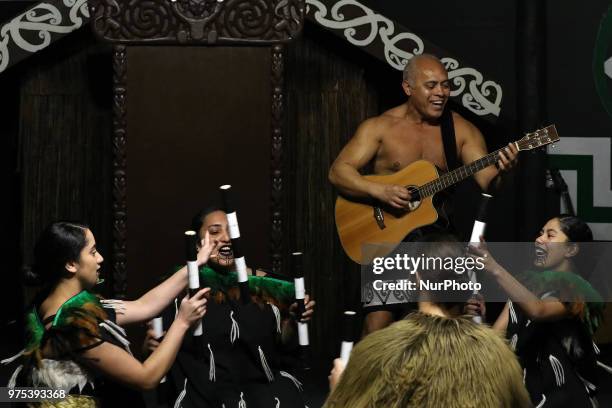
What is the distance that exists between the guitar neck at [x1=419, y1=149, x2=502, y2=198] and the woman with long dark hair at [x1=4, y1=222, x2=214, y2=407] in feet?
5.91

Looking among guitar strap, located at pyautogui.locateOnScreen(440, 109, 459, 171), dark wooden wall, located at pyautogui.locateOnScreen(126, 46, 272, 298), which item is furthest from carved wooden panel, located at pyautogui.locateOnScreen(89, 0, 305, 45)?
guitar strap, located at pyautogui.locateOnScreen(440, 109, 459, 171)

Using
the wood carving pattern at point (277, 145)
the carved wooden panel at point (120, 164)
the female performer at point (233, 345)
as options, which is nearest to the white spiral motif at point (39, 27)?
the carved wooden panel at point (120, 164)

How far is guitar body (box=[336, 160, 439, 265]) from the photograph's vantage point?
5.21m

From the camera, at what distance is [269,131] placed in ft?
18.2

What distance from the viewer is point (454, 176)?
5188 millimetres

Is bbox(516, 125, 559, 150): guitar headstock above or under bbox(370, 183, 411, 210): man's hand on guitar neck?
above

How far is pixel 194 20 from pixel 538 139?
1620mm

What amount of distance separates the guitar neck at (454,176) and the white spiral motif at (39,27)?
1.82 m

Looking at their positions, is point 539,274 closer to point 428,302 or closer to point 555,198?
point 428,302

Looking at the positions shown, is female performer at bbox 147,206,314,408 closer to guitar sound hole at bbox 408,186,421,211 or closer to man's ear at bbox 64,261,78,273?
man's ear at bbox 64,261,78,273

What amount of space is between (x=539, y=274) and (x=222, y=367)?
1.16 m

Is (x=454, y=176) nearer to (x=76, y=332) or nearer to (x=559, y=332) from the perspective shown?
(x=559, y=332)

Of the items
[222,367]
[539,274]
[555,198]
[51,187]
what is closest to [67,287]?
[222,367]

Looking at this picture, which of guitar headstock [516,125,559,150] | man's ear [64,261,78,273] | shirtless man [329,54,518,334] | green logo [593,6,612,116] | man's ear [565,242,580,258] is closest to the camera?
man's ear [64,261,78,273]
